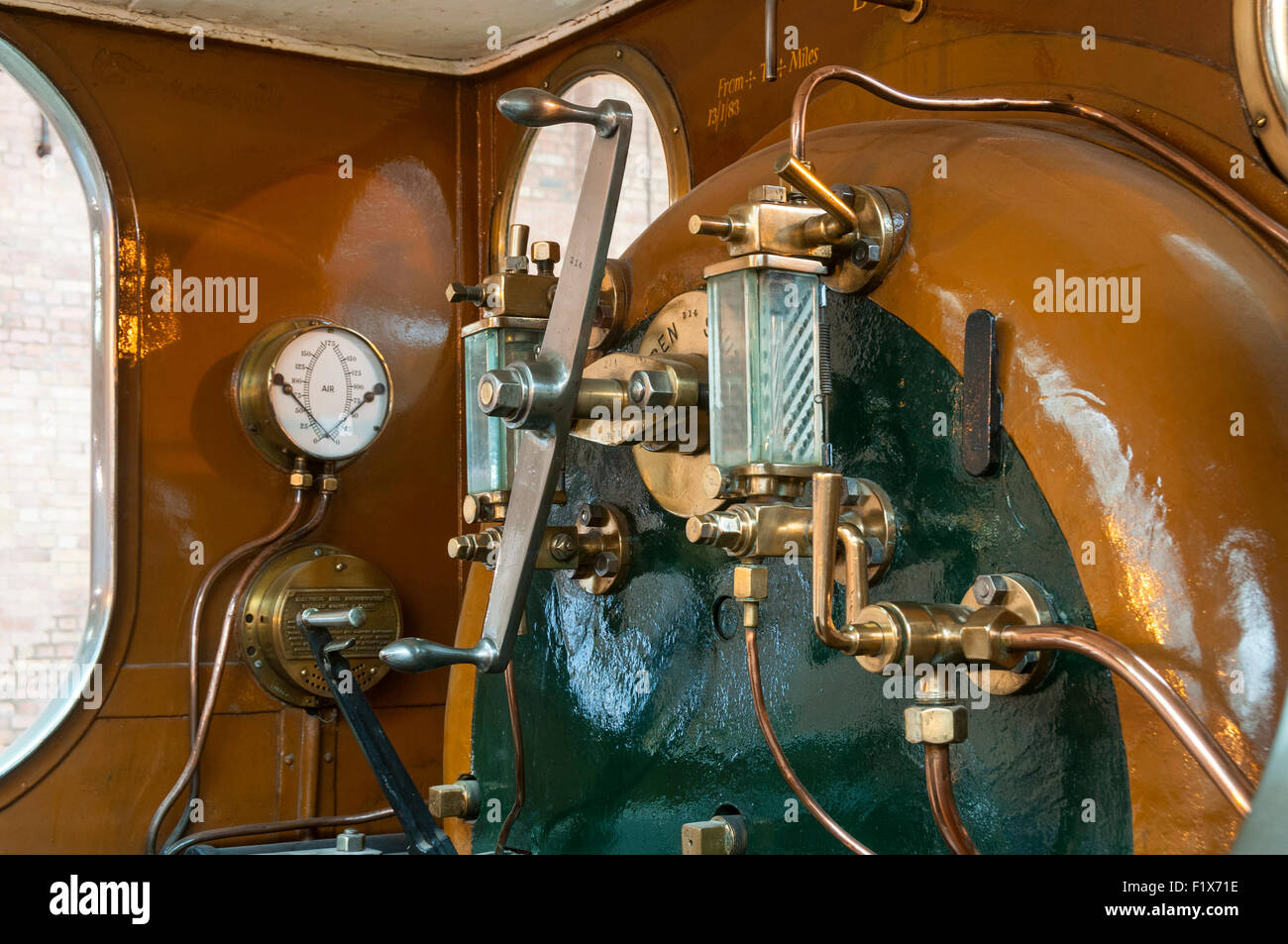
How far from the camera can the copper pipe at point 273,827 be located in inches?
120

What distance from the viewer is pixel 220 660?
3254mm

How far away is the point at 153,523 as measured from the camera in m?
3.29

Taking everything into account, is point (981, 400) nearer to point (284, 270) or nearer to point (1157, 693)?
point (1157, 693)

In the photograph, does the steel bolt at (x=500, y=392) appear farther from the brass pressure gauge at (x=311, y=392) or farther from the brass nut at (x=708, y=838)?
the brass pressure gauge at (x=311, y=392)

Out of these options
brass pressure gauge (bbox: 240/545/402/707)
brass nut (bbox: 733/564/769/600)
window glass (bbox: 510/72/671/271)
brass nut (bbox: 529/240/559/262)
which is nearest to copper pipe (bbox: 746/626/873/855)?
brass nut (bbox: 733/564/769/600)

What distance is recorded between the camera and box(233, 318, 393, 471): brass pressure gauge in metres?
3.37

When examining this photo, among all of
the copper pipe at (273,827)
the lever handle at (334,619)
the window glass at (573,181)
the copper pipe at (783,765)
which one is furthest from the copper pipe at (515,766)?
the window glass at (573,181)

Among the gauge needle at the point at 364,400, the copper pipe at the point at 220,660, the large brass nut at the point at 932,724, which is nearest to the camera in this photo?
the large brass nut at the point at 932,724

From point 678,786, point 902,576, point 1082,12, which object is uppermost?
point 1082,12

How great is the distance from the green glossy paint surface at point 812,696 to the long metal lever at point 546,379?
0.69 feet

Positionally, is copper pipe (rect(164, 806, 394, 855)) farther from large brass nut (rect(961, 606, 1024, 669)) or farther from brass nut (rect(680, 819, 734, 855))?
large brass nut (rect(961, 606, 1024, 669))

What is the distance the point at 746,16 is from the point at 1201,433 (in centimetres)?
202
